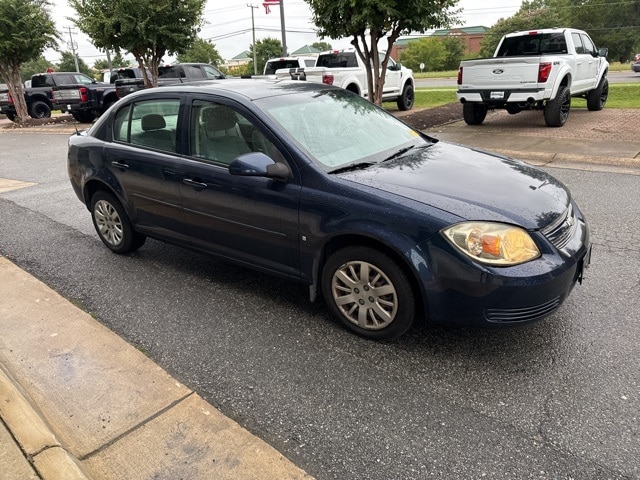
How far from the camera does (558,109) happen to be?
1034 centimetres

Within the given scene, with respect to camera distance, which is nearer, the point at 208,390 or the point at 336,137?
the point at 208,390

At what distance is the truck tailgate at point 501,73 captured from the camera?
31.7 ft

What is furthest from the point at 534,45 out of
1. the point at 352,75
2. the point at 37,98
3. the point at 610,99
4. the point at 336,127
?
the point at 37,98

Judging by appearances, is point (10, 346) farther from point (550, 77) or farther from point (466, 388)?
point (550, 77)

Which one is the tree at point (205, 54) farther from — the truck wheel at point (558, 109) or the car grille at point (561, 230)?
the car grille at point (561, 230)

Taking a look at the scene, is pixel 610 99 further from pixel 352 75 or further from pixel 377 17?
pixel 377 17

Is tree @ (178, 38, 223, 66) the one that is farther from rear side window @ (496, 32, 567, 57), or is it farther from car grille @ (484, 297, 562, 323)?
car grille @ (484, 297, 562, 323)

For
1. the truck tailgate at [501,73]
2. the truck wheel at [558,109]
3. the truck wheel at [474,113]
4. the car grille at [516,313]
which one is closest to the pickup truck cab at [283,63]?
the truck wheel at [474,113]

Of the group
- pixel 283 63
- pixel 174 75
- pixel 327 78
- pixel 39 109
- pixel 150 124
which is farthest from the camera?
pixel 39 109

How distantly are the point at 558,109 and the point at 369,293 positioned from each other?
901cm

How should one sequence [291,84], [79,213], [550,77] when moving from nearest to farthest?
[291,84] < [79,213] < [550,77]

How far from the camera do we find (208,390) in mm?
2895

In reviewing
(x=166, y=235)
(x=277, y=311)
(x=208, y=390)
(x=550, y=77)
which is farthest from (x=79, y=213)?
(x=550, y=77)

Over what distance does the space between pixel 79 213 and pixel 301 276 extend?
444 cm
